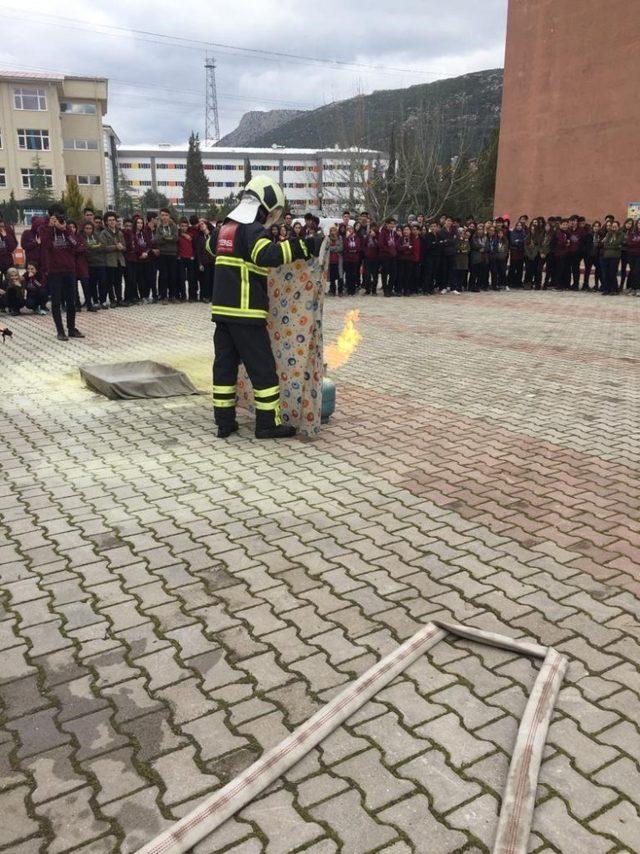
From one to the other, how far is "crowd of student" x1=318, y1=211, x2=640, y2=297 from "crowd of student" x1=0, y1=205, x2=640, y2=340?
3cm

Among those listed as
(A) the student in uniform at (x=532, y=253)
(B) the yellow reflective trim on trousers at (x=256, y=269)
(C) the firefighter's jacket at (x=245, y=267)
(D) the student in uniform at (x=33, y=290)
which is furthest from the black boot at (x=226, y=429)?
(A) the student in uniform at (x=532, y=253)

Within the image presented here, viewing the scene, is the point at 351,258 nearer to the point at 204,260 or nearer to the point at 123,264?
the point at 204,260

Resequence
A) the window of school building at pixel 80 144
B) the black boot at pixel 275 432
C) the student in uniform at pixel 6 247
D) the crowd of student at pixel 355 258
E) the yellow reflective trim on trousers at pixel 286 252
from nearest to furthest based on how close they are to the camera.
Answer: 1. the yellow reflective trim on trousers at pixel 286 252
2. the black boot at pixel 275 432
3. the student in uniform at pixel 6 247
4. the crowd of student at pixel 355 258
5. the window of school building at pixel 80 144

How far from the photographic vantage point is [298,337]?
6.11 metres

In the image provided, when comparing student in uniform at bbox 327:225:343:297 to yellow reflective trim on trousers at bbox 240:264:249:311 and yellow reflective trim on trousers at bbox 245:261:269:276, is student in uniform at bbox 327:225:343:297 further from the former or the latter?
yellow reflective trim on trousers at bbox 240:264:249:311

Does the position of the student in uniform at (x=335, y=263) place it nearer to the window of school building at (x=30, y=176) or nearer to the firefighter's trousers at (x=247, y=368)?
the firefighter's trousers at (x=247, y=368)

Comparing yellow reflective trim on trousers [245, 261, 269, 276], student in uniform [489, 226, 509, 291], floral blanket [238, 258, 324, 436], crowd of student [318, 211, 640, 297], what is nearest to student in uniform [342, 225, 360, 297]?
crowd of student [318, 211, 640, 297]

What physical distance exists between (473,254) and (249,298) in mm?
13743

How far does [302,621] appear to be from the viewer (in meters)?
3.38

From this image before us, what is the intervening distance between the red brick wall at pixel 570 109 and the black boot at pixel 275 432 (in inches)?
906

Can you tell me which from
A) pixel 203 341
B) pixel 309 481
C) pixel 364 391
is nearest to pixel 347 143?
pixel 203 341

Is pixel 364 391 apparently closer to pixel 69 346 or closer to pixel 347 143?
pixel 69 346

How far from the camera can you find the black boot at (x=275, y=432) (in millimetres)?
→ 6191

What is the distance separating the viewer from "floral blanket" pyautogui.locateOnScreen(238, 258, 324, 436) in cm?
598
